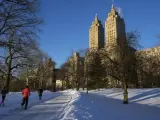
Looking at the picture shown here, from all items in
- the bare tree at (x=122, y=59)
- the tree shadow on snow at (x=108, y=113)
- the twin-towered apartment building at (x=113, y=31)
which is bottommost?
the tree shadow on snow at (x=108, y=113)

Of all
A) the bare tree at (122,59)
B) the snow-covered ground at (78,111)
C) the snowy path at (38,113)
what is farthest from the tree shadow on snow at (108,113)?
the bare tree at (122,59)

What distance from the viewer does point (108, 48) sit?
1184 inches

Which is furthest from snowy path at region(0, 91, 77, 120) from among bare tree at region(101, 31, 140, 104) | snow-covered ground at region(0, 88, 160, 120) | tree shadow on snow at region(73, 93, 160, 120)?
bare tree at region(101, 31, 140, 104)

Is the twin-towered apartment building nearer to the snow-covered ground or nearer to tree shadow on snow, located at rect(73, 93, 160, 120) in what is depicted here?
the snow-covered ground

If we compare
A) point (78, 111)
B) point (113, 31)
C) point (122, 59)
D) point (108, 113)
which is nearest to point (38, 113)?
point (78, 111)

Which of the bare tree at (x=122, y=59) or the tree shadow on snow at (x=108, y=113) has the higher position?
the bare tree at (x=122, y=59)

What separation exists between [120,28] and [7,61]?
19.7 m

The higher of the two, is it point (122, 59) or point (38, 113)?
point (122, 59)

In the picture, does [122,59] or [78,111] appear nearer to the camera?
[78,111]

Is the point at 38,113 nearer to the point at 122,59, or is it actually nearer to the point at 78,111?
the point at 78,111

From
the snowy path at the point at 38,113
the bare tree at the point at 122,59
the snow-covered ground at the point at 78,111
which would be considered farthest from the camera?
the bare tree at the point at 122,59

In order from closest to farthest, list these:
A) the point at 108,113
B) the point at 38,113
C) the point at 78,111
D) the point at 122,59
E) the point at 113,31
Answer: the point at 78,111
the point at 38,113
the point at 108,113
the point at 122,59
the point at 113,31

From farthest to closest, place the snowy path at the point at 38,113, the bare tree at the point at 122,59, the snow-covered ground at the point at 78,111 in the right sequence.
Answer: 1. the bare tree at the point at 122,59
2. the snow-covered ground at the point at 78,111
3. the snowy path at the point at 38,113

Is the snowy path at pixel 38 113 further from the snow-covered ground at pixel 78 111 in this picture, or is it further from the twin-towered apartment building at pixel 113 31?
the twin-towered apartment building at pixel 113 31
